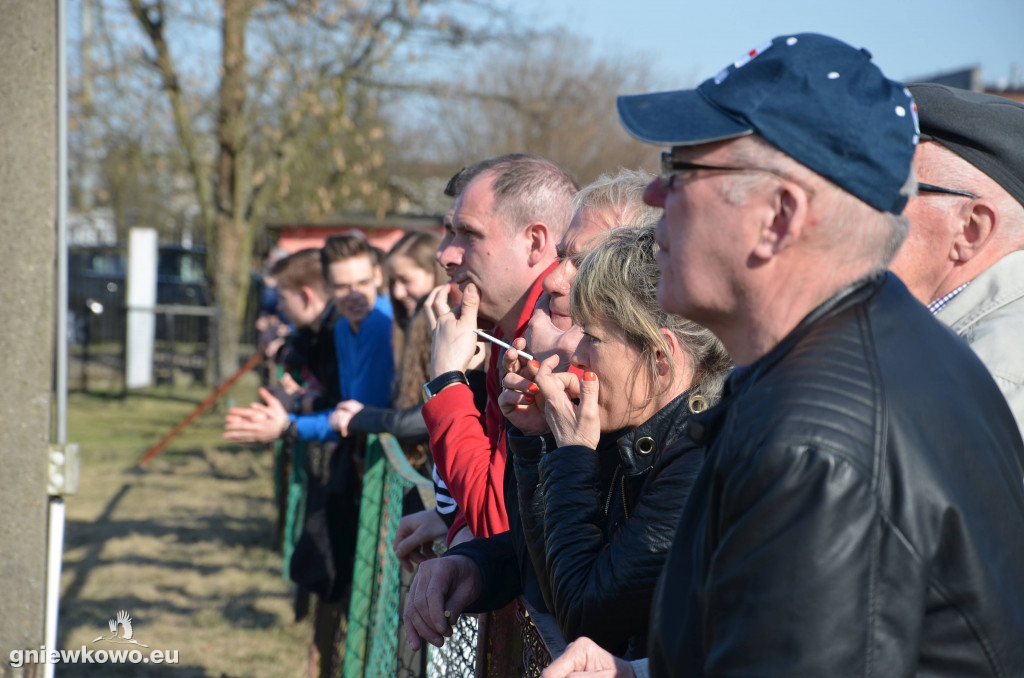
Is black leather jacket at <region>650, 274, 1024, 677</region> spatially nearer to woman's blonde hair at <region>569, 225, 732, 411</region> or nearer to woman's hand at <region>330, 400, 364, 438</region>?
woman's blonde hair at <region>569, 225, 732, 411</region>

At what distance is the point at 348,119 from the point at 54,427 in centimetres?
1724

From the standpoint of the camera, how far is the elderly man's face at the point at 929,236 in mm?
2143

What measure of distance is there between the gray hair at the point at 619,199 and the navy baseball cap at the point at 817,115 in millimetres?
1083

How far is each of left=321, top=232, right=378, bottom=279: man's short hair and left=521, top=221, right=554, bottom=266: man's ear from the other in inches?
96.1

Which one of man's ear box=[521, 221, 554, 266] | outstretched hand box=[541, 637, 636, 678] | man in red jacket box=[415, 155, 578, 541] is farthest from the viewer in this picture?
man's ear box=[521, 221, 554, 266]

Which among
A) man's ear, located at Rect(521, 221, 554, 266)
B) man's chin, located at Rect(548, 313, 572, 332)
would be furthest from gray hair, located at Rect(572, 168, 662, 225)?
man's ear, located at Rect(521, 221, 554, 266)

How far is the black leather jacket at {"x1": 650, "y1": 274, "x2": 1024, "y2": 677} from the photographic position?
1021 mm

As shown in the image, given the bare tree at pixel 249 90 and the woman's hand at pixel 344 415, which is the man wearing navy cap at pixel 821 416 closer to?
the woman's hand at pixel 344 415

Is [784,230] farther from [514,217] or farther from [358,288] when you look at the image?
[358,288]

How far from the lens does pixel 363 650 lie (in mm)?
3885

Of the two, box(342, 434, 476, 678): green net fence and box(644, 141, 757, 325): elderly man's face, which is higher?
box(644, 141, 757, 325): elderly man's face

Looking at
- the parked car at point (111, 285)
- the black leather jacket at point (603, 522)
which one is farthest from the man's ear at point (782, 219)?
the parked car at point (111, 285)

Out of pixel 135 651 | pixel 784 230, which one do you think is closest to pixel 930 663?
pixel 784 230

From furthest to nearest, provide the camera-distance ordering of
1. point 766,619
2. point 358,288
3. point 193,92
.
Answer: point 193,92
point 358,288
point 766,619
